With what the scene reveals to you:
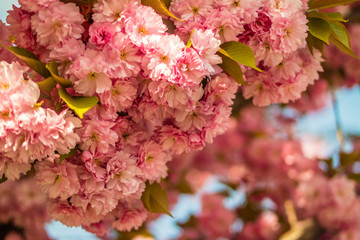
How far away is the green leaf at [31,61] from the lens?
867mm

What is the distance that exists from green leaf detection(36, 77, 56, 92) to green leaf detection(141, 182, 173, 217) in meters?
0.39

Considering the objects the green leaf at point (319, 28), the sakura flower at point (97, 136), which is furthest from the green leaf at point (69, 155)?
the green leaf at point (319, 28)

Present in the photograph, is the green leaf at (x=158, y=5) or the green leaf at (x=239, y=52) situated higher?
the green leaf at (x=158, y=5)

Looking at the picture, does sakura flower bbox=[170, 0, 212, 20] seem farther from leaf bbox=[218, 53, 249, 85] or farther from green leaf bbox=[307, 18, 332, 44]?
green leaf bbox=[307, 18, 332, 44]

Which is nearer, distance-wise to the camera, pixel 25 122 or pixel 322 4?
pixel 25 122

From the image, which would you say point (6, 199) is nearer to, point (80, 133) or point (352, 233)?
point (80, 133)

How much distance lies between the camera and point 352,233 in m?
2.53

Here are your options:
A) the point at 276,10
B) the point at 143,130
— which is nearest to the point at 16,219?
the point at 143,130

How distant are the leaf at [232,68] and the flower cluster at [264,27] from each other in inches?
1.9

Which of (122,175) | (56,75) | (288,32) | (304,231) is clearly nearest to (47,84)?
(56,75)

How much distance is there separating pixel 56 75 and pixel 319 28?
61 centimetres

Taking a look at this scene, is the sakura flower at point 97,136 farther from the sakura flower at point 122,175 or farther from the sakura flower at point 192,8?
the sakura flower at point 192,8

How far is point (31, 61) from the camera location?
0.87 metres

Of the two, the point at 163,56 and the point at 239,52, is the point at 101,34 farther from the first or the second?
the point at 239,52
